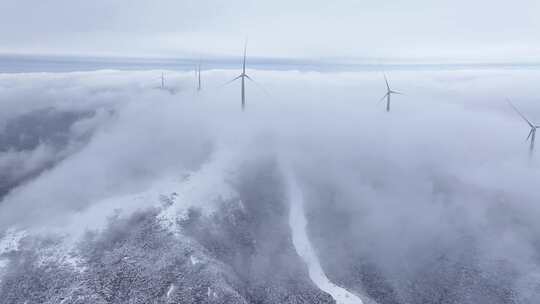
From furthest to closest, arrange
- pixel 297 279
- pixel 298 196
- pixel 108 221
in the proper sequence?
pixel 298 196 → pixel 108 221 → pixel 297 279

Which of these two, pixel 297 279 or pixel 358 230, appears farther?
pixel 358 230

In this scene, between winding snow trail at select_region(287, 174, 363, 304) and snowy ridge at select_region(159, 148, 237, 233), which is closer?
winding snow trail at select_region(287, 174, 363, 304)

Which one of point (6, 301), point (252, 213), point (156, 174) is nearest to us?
point (6, 301)

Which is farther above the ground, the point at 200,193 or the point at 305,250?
the point at 200,193

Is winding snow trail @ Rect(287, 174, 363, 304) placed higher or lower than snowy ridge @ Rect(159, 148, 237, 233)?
lower

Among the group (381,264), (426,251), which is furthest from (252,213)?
(426,251)

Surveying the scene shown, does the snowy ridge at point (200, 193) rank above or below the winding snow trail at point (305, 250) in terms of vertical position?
above

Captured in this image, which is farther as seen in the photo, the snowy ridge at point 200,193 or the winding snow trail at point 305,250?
the snowy ridge at point 200,193

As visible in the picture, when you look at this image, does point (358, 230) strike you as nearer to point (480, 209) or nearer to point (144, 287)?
point (480, 209)
